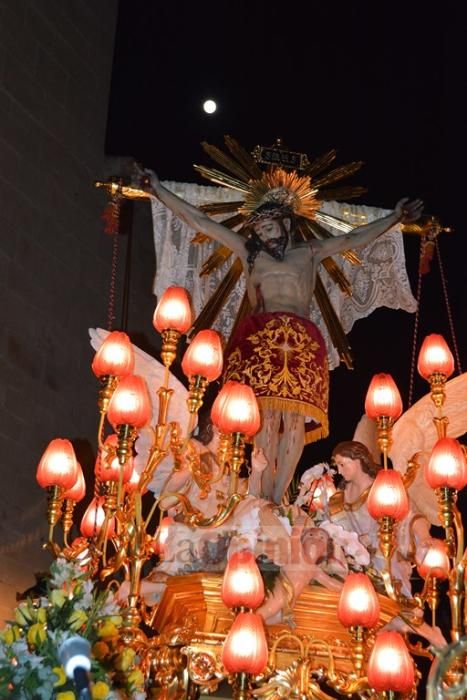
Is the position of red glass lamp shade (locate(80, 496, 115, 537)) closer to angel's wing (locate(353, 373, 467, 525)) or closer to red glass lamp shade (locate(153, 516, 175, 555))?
red glass lamp shade (locate(153, 516, 175, 555))

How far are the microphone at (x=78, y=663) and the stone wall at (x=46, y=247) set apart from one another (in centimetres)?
486

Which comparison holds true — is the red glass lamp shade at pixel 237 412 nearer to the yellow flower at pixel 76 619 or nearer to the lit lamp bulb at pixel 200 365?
the lit lamp bulb at pixel 200 365

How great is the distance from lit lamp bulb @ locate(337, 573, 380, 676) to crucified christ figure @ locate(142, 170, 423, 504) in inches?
51.8

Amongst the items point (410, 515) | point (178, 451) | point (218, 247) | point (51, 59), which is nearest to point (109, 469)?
point (178, 451)

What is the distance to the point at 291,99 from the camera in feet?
31.4

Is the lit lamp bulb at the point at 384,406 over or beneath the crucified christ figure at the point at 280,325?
beneath

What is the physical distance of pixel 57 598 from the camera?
3.86 m

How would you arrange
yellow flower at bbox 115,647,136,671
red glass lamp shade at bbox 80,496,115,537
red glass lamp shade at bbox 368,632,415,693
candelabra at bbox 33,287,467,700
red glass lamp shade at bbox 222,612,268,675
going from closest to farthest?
yellow flower at bbox 115,647,136,671, red glass lamp shade at bbox 222,612,268,675, red glass lamp shade at bbox 368,632,415,693, candelabra at bbox 33,287,467,700, red glass lamp shade at bbox 80,496,115,537

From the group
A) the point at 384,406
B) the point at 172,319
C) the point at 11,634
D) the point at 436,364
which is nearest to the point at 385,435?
the point at 384,406

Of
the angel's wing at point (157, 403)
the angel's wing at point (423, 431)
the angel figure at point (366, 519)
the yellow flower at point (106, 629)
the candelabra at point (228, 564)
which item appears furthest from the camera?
the angel's wing at point (423, 431)

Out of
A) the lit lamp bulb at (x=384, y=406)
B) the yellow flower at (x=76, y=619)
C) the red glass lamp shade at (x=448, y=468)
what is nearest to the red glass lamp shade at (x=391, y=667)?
the red glass lamp shade at (x=448, y=468)

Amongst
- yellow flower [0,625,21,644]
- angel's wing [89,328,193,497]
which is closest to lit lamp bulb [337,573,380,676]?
angel's wing [89,328,193,497]

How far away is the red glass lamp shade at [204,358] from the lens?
5934mm

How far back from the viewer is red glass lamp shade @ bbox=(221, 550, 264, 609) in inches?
209
